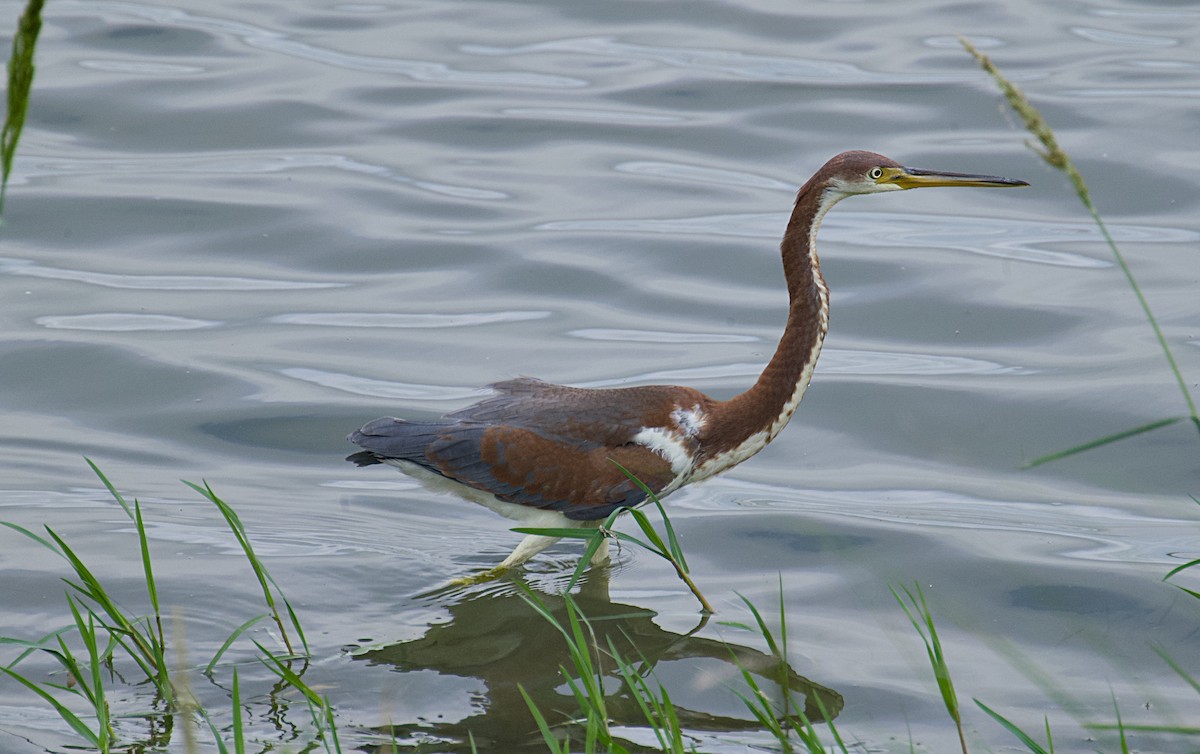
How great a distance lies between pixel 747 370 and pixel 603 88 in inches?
215

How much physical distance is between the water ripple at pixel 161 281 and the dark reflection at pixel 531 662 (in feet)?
13.8

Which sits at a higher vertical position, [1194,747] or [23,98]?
[23,98]

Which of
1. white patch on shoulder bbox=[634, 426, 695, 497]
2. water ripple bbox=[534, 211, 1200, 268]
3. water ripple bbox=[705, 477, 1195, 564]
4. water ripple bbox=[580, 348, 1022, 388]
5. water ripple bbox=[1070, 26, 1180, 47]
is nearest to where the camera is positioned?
white patch on shoulder bbox=[634, 426, 695, 497]

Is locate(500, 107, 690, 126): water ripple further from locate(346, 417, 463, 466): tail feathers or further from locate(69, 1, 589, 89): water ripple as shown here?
locate(346, 417, 463, 466): tail feathers

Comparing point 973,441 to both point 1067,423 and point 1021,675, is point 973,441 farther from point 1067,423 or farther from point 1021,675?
point 1021,675

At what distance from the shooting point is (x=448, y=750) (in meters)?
4.39

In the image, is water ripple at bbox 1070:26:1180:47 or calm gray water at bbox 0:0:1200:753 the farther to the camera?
water ripple at bbox 1070:26:1180:47

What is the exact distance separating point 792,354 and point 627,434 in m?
0.69

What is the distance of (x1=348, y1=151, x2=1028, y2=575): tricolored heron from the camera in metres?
5.63

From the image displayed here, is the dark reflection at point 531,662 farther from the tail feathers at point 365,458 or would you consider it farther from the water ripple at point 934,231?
the water ripple at point 934,231

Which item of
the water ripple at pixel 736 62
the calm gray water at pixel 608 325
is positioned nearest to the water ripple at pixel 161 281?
the calm gray water at pixel 608 325

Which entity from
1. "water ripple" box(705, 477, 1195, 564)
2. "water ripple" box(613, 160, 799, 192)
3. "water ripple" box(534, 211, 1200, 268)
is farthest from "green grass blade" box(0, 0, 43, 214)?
"water ripple" box(613, 160, 799, 192)

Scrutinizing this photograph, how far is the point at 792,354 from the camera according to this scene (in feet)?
18.8

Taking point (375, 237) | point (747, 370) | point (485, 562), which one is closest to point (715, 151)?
point (375, 237)
